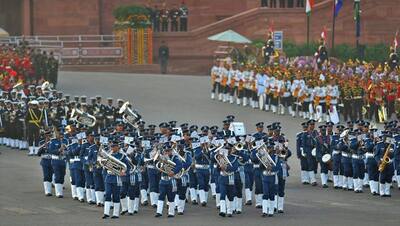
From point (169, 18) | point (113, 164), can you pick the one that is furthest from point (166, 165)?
point (169, 18)

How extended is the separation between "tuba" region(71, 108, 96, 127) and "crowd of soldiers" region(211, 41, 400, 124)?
30.3 feet

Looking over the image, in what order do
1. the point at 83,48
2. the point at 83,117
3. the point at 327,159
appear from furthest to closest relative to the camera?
the point at 83,48 < the point at 83,117 < the point at 327,159

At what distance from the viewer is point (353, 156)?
35625 millimetres

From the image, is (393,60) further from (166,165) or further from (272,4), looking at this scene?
(166,165)

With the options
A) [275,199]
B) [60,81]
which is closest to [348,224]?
[275,199]

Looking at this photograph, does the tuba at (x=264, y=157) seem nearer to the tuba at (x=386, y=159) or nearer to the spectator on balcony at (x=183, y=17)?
the tuba at (x=386, y=159)

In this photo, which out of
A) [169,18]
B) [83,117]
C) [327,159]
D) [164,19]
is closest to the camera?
[327,159]

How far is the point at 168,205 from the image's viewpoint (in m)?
31.8

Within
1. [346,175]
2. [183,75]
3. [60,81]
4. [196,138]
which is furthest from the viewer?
[183,75]

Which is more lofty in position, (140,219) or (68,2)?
(68,2)

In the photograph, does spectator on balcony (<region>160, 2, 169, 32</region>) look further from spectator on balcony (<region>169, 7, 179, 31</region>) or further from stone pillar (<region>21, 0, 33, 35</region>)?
stone pillar (<region>21, 0, 33, 35</region>)

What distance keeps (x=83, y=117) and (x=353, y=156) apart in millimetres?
9403

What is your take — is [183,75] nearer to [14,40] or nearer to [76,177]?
[14,40]

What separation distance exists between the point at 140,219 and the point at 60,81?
29689mm
